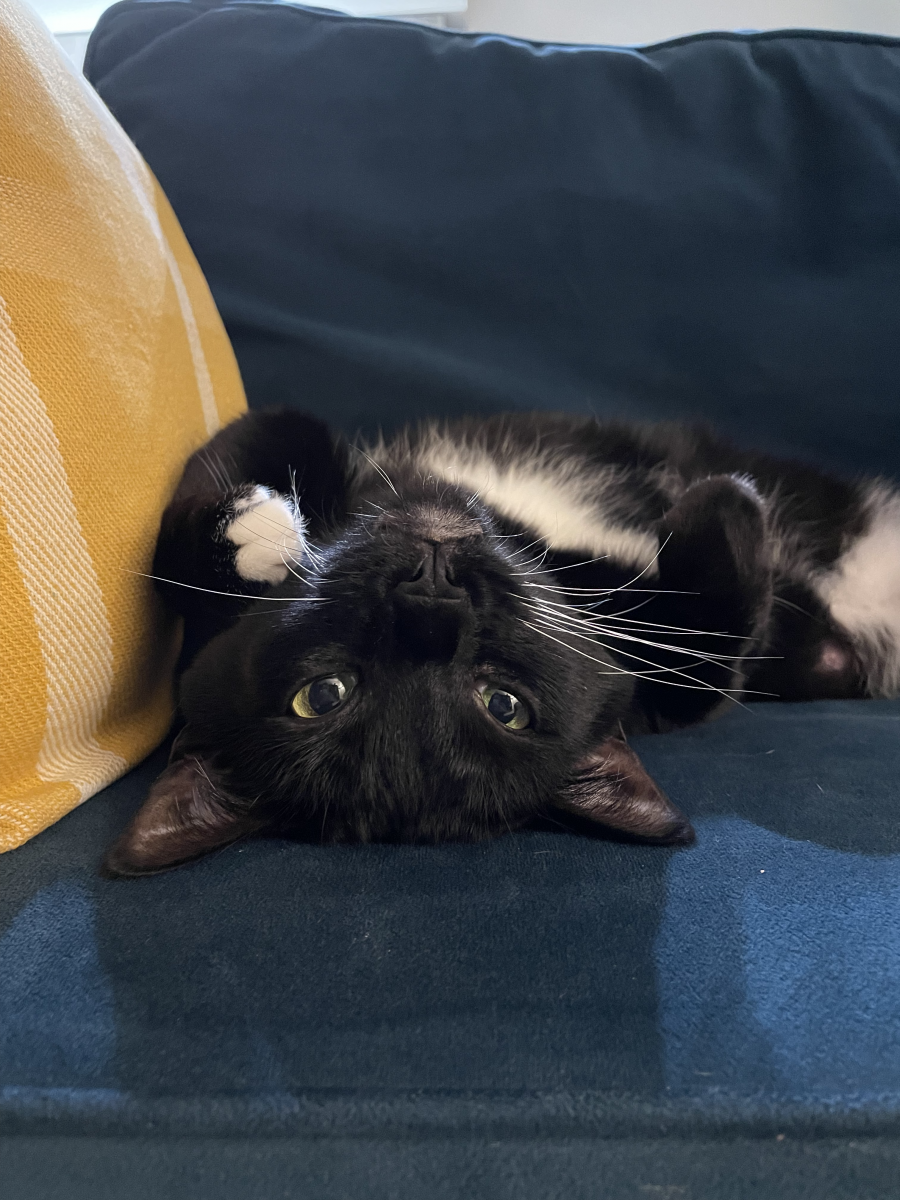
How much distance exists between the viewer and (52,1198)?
0.72 meters

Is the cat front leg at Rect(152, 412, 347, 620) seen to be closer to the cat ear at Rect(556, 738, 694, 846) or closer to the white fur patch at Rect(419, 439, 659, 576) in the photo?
the white fur patch at Rect(419, 439, 659, 576)

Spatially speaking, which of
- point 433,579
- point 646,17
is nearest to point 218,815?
point 433,579

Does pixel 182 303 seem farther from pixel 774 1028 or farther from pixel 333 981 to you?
pixel 774 1028

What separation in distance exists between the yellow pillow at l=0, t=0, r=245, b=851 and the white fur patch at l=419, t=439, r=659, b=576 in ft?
1.97

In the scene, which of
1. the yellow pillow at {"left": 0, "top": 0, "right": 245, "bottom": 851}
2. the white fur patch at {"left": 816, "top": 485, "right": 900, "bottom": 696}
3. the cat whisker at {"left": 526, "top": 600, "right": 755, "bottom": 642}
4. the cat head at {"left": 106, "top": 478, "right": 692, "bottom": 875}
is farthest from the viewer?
the white fur patch at {"left": 816, "top": 485, "right": 900, "bottom": 696}

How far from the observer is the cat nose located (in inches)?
44.1

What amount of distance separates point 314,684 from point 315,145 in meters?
1.36

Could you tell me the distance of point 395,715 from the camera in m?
1.13

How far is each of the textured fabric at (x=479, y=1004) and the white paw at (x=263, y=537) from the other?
423 mm

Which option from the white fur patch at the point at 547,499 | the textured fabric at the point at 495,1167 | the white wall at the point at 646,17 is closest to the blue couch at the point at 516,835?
the textured fabric at the point at 495,1167

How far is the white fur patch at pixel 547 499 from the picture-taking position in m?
1.61

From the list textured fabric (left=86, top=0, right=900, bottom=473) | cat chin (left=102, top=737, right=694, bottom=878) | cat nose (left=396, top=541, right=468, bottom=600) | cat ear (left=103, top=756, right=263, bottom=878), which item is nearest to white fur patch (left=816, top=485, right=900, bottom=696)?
textured fabric (left=86, top=0, right=900, bottom=473)

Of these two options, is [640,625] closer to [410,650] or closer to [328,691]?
[410,650]

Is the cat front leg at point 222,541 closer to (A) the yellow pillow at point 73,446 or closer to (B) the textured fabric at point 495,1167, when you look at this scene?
(A) the yellow pillow at point 73,446
